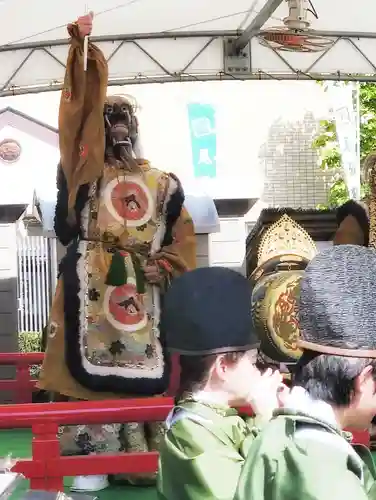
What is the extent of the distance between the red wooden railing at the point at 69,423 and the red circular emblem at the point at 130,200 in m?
0.68

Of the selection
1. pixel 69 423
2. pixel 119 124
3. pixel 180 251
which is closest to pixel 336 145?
pixel 180 251

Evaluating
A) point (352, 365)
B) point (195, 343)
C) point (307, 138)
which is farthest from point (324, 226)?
point (307, 138)

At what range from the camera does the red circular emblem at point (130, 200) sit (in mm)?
2949

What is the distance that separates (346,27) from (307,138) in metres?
5.35

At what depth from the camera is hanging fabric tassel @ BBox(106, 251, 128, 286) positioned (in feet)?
9.54

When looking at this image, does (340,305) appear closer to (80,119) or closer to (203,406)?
(203,406)

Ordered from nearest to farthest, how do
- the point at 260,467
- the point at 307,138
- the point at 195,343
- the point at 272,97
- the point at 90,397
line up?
the point at 260,467 < the point at 195,343 < the point at 90,397 < the point at 272,97 < the point at 307,138

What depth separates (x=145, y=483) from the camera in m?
2.96

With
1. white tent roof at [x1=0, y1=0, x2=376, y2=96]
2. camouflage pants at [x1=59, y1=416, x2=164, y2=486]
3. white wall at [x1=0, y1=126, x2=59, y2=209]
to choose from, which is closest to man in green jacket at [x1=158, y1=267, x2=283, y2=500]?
camouflage pants at [x1=59, y1=416, x2=164, y2=486]

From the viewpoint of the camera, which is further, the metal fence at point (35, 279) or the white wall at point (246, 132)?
the white wall at point (246, 132)

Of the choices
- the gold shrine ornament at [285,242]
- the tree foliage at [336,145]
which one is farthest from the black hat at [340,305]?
the tree foliage at [336,145]

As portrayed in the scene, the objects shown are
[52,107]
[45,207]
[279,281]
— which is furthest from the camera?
[52,107]

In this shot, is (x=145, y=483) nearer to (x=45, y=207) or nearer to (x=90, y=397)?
(x=90, y=397)

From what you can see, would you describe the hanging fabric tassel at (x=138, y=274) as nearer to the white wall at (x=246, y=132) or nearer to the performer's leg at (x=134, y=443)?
the performer's leg at (x=134, y=443)
